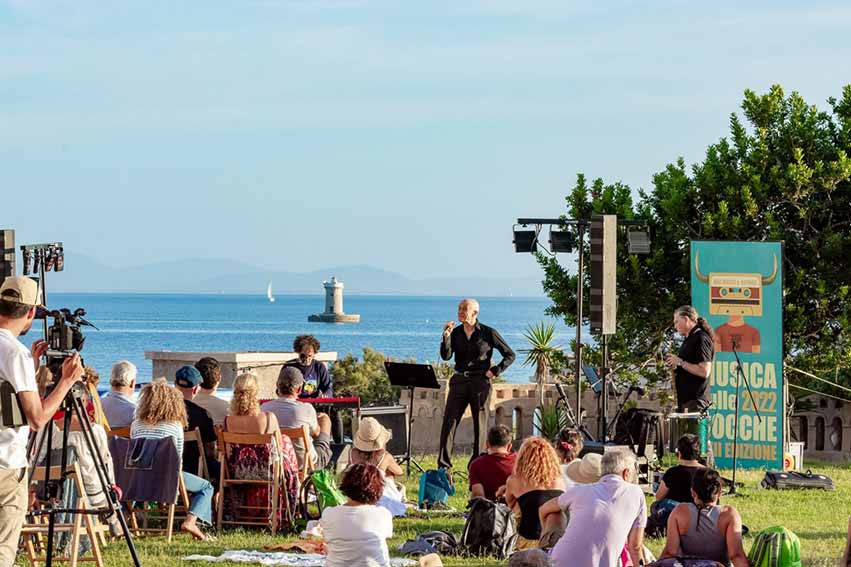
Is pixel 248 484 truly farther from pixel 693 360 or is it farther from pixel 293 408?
pixel 693 360

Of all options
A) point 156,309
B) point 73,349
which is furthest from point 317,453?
point 156,309

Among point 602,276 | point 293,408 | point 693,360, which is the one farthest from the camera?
point 602,276

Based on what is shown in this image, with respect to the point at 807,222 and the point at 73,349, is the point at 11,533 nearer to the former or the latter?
the point at 73,349

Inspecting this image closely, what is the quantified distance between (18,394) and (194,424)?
4.01 m

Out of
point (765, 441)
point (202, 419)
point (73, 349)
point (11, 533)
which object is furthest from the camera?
point (765, 441)

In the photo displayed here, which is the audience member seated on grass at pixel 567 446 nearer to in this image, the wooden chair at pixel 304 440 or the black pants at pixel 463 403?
the wooden chair at pixel 304 440

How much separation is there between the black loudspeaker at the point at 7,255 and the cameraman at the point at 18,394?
23.8 ft

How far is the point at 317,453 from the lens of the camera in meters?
9.66

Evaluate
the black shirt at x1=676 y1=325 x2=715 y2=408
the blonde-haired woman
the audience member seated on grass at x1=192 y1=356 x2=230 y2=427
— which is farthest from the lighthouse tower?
the blonde-haired woman

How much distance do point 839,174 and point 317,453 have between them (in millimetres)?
9232

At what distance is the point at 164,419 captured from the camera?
7957 millimetres

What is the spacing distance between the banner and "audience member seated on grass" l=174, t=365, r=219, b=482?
5779 mm

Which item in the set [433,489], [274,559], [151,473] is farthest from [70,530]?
[433,489]

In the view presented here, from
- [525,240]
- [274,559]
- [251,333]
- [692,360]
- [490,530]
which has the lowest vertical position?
[274,559]
